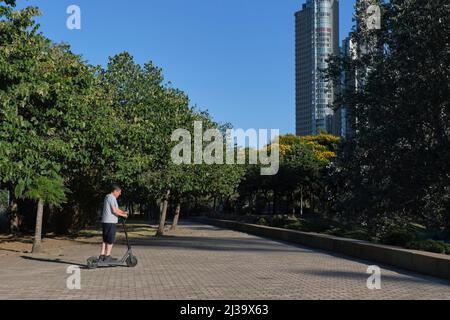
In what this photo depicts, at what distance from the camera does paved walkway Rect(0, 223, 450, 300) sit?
9445 mm

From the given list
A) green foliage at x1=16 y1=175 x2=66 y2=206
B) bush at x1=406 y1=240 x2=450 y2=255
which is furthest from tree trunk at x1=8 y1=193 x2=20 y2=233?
bush at x1=406 y1=240 x2=450 y2=255

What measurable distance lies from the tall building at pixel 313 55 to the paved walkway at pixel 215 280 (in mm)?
51544

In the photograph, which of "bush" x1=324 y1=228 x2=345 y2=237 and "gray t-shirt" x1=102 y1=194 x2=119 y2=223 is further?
"bush" x1=324 y1=228 x2=345 y2=237

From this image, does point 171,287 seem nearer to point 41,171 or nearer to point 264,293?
point 264,293

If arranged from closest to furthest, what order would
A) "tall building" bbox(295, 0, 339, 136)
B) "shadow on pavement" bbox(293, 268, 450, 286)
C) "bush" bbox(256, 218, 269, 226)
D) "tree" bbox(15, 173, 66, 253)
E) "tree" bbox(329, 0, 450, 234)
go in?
1. "shadow on pavement" bbox(293, 268, 450, 286)
2. "tree" bbox(15, 173, 66, 253)
3. "tree" bbox(329, 0, 450, 234)
4. "bush" bbox(256, 218, 269, 226)
5. "tall building" bbox(295, 0, 339, 136)

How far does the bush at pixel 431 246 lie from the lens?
48.1 ft

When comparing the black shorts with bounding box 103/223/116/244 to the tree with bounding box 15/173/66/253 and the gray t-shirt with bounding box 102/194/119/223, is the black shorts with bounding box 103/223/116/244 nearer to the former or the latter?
the gray t-shirt with bounding box 102/194/119/223

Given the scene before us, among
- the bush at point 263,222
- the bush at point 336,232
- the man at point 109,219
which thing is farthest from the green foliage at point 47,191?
the bush at point 263,222

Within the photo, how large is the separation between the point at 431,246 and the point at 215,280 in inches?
257

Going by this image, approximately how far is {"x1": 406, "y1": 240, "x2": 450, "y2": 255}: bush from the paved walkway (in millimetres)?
1494

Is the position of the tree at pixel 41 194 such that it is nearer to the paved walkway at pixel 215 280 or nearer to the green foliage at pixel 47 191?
the green foliage at pixel 47 191

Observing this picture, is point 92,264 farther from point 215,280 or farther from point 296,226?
point 296,226

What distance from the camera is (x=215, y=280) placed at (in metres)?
11.3

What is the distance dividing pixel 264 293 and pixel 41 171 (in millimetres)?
8715
